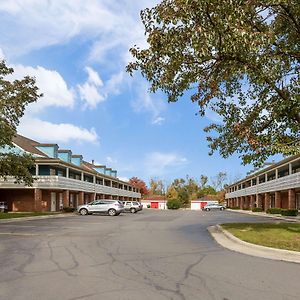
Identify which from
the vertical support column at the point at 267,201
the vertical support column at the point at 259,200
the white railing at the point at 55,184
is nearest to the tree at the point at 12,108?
the white railing at the point at 55,184

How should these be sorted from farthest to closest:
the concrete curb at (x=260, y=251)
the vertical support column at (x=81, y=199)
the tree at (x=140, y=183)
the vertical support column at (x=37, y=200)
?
the tree at (x=140, y=183)
the vertical support column at (x=81, y=199)
the vertical support column at (x=37, y=200)
the concrete curb at (x=260, y=251)

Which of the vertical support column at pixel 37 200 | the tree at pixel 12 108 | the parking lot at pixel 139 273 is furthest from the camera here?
the vertical support column at pixel 37 200

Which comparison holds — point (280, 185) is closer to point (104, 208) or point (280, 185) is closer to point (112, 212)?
point (112, 212)

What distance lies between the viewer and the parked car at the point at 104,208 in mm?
44625

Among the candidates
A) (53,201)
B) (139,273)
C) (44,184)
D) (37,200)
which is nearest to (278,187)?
(53,201)

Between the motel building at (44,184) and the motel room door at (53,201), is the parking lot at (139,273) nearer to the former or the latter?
the motel building at (44,184)

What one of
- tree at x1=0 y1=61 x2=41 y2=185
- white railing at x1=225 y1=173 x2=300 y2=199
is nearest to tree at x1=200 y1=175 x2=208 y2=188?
white railing at x1=225 y1=173 x2=300 y2=199

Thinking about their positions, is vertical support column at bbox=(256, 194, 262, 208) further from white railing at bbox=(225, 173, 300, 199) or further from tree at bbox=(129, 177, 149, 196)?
tree at bbox=(129, 177, 149, 196)

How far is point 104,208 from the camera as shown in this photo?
148ft

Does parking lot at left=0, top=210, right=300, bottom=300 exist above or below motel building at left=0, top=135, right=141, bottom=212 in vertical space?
below

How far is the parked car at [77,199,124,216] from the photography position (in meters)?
44.6

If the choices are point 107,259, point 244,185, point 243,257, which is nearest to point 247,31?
point 243,257

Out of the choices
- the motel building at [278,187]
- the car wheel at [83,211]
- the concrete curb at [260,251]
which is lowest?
the car wheel at [83,211]

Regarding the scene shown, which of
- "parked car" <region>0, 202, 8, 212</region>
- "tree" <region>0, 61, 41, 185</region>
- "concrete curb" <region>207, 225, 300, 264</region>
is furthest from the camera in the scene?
"parked car" <region>0, 202, 8, 212</region>
